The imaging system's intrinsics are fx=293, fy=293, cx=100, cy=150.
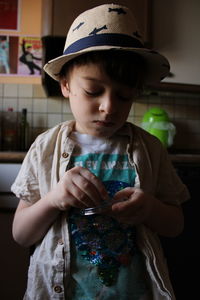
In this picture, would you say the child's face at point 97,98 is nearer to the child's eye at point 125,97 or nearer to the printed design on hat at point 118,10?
the child's eye at point 125,97

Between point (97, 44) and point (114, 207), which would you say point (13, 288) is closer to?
point (114, 207)

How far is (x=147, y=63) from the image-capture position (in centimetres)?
61

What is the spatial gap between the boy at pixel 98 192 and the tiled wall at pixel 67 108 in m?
1.18

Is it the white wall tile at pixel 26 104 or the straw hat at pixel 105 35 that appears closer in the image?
the straw hat at pixel 105 35

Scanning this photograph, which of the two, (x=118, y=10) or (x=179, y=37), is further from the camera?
(x=179, y=37)

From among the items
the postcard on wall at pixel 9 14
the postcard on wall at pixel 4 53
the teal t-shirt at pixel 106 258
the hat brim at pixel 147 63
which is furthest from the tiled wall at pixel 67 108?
the teal t-shirt at pixel 106 258

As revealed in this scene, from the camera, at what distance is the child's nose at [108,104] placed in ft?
1.72

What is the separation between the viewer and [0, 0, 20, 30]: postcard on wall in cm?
170

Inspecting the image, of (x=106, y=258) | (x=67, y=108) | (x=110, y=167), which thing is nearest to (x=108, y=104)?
(x=110, y=167)

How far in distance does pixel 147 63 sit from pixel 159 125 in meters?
1.06

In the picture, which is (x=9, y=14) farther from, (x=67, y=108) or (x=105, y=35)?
(x=105, y=35)

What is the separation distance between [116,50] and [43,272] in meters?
0.44

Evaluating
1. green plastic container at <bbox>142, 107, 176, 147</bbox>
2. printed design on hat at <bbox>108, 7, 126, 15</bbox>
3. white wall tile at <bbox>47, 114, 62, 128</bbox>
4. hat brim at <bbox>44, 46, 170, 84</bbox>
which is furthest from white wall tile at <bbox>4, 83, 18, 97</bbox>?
printed design on hat at <bbox>108, 7, 126, 15</bbox>

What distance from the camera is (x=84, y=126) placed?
0.60 meters
